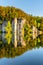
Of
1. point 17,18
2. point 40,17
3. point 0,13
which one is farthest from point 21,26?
point 40,17

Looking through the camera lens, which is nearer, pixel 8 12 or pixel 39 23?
pixel 8 12

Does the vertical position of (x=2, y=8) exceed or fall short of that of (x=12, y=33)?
it exceeds it

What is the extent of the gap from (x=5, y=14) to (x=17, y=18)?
5.46 ft

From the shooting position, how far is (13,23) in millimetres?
32438

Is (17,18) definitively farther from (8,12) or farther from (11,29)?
(11,29)

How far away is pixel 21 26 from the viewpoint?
3484 cm

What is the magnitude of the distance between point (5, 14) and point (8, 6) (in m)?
2.87

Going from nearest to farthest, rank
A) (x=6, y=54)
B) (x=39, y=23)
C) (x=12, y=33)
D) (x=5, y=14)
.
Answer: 1. (x=6, y=54)
2. (x=12, y=33)
3. (x=5, y=14)
4. (x=39, y=23)

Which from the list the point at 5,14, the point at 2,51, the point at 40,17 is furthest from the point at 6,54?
the point at 40,17

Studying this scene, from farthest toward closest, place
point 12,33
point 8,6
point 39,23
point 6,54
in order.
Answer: point 39,23 < point 8,6 < point 12,33 < point 6,54

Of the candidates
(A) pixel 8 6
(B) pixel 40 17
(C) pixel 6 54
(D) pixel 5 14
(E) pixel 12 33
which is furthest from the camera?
(B) pixel 40 17

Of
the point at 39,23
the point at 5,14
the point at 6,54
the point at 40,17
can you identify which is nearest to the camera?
the point at 6,54

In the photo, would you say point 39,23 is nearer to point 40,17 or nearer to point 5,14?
point 40,17

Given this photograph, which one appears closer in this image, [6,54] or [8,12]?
[6,54]
